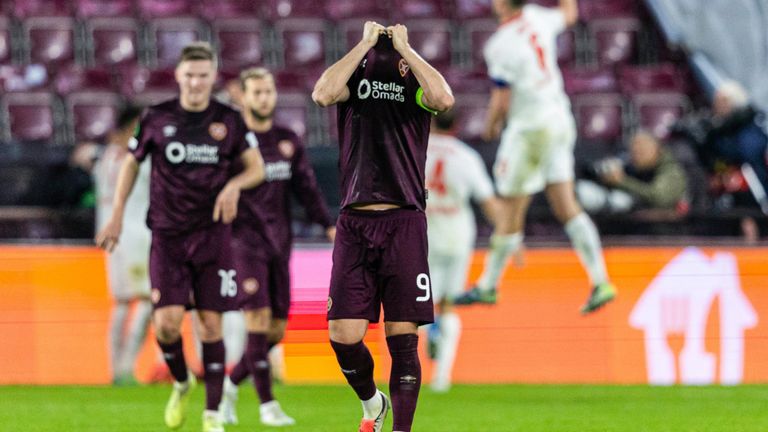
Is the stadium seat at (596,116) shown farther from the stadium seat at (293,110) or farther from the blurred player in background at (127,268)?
the blurred player in background at (127,268)

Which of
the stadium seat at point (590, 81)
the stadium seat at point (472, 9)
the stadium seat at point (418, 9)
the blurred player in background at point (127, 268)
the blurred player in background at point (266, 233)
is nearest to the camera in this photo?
the blurred player in background at point (266, 233)

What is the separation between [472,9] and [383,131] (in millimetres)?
12245

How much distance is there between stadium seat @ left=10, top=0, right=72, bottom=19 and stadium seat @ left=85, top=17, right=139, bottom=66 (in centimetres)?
55

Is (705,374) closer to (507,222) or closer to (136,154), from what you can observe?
(507,222)

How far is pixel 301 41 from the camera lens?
58.9ft

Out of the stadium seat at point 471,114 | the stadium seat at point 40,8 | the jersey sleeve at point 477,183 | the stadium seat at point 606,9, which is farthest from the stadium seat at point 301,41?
the jersey sleeve at point 477,183

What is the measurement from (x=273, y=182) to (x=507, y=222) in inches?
120

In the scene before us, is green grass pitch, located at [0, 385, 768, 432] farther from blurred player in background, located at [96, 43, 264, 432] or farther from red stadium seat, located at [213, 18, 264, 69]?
red stadium seat, located at [213, 18, 264, 69]

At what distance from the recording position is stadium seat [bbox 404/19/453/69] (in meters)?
18.0

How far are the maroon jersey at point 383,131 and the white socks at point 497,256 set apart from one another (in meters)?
5.60

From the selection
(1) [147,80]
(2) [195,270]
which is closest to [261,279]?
(2) [195,270]

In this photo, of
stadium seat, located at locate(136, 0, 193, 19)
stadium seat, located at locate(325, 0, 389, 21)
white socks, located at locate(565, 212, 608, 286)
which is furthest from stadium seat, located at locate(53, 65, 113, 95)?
white socks, located at locate(565, 212, 608, 286)

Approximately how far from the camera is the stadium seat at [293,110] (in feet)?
53.9

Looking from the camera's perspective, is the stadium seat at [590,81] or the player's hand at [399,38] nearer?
the player's hand at [399,38]
